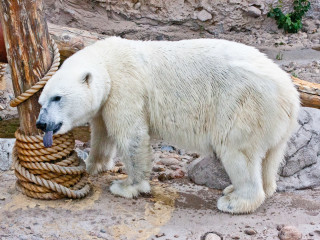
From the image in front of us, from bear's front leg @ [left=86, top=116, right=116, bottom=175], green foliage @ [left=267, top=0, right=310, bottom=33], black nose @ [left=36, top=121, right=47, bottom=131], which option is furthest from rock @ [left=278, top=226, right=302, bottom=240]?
green foliage @ [left=267, top=0, right=310, bottom=33]

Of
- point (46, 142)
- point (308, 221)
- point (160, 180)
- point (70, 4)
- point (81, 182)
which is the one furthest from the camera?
point (70, 4)

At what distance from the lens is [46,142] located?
10.4ft

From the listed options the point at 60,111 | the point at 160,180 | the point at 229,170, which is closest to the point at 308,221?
the point at 229,170

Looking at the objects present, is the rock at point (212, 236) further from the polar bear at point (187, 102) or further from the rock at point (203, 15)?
the rock at point (203, 15)

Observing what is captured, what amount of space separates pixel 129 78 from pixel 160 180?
1.23m

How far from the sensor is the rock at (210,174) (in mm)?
4105

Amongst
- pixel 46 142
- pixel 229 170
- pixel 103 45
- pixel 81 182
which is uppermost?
pixel 103 45

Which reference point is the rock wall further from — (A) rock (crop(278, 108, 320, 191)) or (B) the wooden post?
→ (B) the wooden post

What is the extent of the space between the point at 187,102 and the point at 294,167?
4.54 feet

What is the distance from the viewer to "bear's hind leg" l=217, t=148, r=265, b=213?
3371mm

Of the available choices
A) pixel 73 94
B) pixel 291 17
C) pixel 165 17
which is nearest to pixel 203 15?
pixel 165 17

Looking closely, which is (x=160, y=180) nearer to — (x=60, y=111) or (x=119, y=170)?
(x=119, y=170)

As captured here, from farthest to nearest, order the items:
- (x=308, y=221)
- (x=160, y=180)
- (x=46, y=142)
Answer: (x=160, y=180), (x=308, y=221), (x=46, y=142)

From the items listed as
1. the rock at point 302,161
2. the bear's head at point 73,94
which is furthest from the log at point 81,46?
the bear's head at point 73,94
